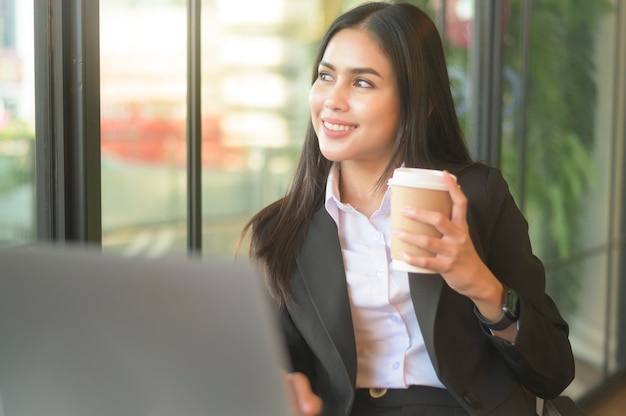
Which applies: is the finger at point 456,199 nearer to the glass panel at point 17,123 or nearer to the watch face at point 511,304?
the watch face at point 511,304

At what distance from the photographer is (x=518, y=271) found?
146cm

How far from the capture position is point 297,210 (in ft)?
5.17

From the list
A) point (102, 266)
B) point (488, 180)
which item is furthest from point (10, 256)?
point (488, 180)

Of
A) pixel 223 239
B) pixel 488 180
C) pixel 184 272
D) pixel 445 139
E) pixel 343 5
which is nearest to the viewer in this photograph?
pixel 184 272

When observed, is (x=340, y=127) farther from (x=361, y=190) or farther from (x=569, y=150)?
(x=569, y=150)

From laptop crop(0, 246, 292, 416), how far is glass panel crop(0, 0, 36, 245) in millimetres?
771

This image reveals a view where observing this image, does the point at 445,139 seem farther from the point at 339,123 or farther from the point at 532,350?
the point at 532,350

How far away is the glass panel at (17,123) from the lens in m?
1.43

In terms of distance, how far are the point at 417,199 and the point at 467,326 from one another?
1.19 feet

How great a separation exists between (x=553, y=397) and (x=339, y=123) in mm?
641

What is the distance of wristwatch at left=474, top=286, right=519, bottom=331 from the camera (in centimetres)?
134

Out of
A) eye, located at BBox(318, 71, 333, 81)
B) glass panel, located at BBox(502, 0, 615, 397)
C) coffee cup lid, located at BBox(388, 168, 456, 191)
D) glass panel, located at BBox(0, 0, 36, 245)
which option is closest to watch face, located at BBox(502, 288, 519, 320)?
coffee cup lid, located at BBox(388, 168, 456, 191)

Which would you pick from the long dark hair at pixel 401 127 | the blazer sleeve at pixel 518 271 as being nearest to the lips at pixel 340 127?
the long dark hair at pixel 401 127

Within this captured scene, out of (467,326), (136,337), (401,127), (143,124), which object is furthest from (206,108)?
(136,337)
